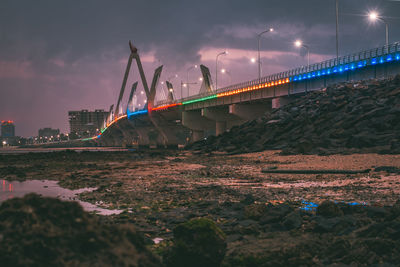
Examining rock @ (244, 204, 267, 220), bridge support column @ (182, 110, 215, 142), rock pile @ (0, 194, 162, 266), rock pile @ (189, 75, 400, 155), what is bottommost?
rock @ (244, 204, 267, 220)

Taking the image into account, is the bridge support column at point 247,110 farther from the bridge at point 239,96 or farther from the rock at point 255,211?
the rock at point 255,211

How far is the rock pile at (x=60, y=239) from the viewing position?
2963 millimetres

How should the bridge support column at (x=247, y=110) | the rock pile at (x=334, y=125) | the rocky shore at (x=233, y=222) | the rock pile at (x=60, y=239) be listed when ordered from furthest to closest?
the bridge support column at (x=247, y=110) < the rock pile at (x=334, y=125) < the rocky shore at (x=233, y=222) < the rock pile at (x=60, y=239)

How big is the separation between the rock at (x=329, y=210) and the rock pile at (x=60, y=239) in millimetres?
5154

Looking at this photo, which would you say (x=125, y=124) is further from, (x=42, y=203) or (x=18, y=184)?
(x=42, y=203)

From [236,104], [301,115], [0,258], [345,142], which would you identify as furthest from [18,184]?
[236,104]

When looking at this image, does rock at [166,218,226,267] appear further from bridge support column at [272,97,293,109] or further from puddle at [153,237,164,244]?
bridge support column at [272,97,293,109]

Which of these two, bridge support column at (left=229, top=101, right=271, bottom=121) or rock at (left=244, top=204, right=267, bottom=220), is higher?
bridge support column at (left=229, top=101, right=271, bottom=121)

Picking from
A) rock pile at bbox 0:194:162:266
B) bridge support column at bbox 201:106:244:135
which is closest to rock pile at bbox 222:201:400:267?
rock pile at bbox 0:194:162:266

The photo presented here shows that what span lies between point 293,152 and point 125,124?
347 feet

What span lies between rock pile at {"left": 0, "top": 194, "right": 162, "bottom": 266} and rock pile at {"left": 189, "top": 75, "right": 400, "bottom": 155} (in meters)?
20.4

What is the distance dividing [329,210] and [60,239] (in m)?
5.81

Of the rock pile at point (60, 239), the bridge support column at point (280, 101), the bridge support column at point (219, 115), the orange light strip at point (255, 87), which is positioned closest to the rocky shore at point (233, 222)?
the rock pile at point (60, 239)

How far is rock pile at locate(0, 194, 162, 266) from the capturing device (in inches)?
117
